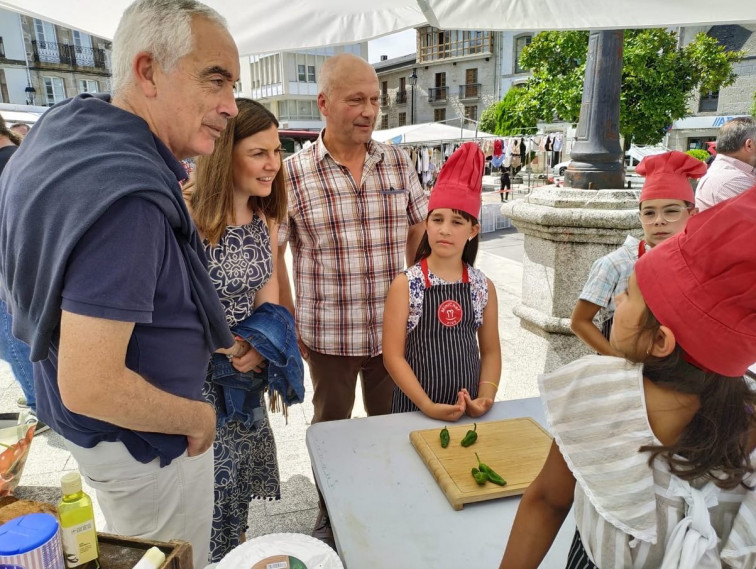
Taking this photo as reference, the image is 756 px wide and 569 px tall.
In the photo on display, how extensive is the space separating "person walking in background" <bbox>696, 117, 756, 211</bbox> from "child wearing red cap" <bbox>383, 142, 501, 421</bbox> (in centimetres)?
299

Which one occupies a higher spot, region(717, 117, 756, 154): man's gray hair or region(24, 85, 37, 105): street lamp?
region(24, 85, 37, 105): street lamp

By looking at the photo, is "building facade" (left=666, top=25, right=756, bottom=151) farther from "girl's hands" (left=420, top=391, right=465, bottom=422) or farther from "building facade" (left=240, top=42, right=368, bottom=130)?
"girl's hands" (left=420, top=391, right=465, bottom=422)

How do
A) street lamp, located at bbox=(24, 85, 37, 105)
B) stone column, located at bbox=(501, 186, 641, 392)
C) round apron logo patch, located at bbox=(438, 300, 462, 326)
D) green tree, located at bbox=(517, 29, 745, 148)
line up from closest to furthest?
round apron logo patch, located at bbox=(438, 300, 462, 326) → stone column, located at bbox=(501, 186, 641, 392) → green tree, located at bbox=(517, 29, 745, 148) → street lamp, located at bbox=(24, 85, 37, 105)

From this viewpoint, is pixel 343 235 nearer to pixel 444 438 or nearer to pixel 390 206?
pixel 390 206

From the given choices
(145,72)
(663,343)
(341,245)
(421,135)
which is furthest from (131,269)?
(421,135)

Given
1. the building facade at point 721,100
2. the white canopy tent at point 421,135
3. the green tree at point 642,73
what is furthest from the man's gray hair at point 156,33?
the building facade at point 721,100

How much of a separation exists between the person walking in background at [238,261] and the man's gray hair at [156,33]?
2.20 ft

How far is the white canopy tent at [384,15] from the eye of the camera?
1.90m

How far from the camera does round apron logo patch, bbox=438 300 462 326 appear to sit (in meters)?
2.01

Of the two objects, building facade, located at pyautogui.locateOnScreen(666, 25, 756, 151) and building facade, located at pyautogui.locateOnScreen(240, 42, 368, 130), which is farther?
building facade, located at pyautogui.locateOnScreen(240, 42, 368, 130)

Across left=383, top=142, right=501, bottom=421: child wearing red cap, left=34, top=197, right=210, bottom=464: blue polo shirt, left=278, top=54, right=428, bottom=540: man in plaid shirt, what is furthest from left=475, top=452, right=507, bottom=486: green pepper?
left=278, top=54, right=428, bottom=540: man in plaid shirt

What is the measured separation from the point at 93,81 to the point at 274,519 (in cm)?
4184

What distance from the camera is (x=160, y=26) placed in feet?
3.68

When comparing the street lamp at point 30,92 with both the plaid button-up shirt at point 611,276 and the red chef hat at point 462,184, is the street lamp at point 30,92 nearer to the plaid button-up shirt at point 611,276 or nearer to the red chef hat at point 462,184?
the red chef hat at point 462,184
